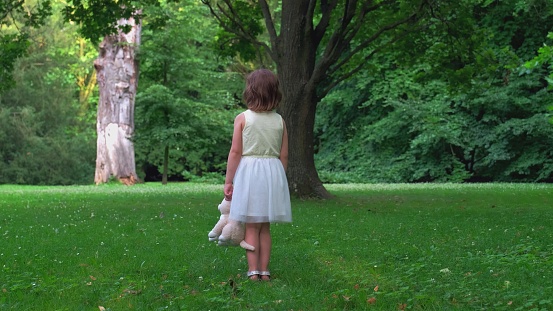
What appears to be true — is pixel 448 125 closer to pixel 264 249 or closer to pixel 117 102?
pixel 117 102

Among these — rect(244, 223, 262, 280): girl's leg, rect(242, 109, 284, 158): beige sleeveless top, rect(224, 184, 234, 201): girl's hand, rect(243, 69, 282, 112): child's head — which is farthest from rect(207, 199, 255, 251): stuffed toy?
rect(243, 69, 282, 112): child's head

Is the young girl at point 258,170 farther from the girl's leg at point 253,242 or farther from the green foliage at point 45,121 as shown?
the green foliage at point 45,121

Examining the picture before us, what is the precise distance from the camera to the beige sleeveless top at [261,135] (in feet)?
22.6

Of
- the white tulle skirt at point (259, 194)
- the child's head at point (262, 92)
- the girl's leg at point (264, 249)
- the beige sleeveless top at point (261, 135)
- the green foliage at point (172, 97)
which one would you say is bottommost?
the girl's leg at point (264, 249)

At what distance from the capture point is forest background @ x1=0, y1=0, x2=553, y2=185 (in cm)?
3070

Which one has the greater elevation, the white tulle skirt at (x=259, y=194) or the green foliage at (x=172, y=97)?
the green foliage at (x=172, y=97)

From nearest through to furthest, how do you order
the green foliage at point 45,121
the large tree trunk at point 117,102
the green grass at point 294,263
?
the green grass at point 294,263 → the large tree trunk at point 117,102 → the green foliage at point 45,121

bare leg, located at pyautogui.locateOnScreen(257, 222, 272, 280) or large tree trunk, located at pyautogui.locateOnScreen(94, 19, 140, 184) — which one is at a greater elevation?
large tree trunk, located at pyautogui.locateOnScreen(94, 19, 140, 184)

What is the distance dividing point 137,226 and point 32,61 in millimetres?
39755

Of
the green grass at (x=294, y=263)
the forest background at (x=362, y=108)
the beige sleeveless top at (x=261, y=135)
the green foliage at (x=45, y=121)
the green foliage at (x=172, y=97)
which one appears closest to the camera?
the green grass at (x=294, y=263)

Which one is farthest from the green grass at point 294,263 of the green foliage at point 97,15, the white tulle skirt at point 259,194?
the green foliage at point 97,15

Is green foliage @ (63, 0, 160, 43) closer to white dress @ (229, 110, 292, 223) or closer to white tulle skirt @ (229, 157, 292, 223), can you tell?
white dress @ (229, 110, 292, 223)

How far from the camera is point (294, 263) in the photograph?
7.93 m

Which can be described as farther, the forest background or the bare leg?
the forest background
